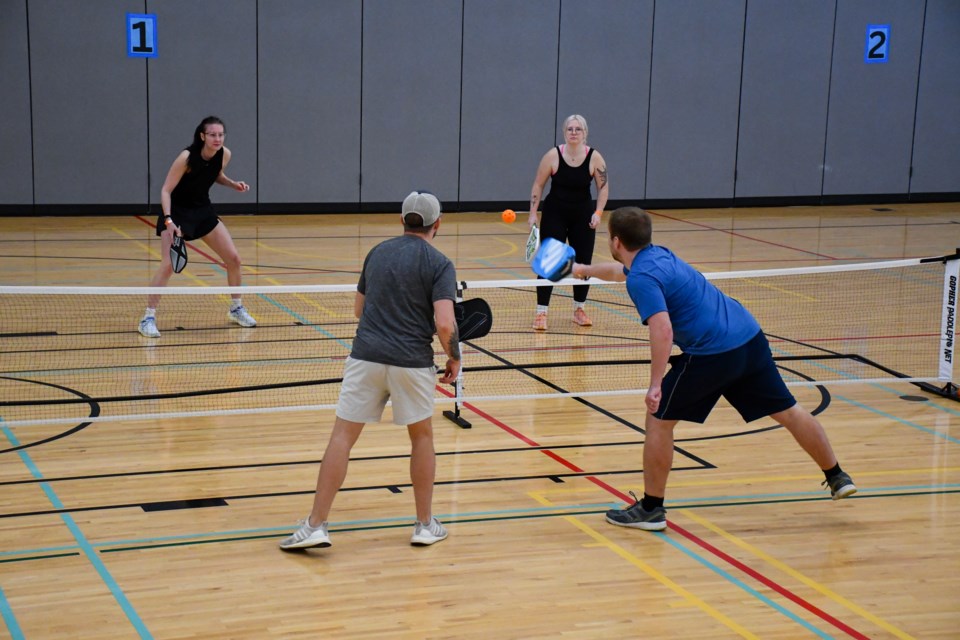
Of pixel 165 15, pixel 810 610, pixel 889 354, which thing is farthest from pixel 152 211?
pixel 810 610

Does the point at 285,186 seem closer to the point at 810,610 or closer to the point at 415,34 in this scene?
the point at 415,34

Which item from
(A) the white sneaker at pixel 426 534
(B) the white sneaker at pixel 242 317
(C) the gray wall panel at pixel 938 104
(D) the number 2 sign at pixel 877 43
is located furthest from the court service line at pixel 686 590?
(C) the gray wall panel at pixel 938 104

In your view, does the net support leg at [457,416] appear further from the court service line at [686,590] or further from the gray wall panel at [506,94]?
the gray wall panel at [506,94]

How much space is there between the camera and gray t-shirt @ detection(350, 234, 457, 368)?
19.5 ft

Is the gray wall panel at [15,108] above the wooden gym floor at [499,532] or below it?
above

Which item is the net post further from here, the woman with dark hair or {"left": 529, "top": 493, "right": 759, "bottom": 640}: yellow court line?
the woman with dark hair

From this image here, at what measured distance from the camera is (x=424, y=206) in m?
5.98

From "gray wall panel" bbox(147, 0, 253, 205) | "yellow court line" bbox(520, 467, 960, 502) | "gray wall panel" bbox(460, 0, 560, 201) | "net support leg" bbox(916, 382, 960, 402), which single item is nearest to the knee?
"yellow court line" bbox(520, 467, 960, 502)

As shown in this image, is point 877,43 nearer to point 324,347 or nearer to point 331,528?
point 324,347

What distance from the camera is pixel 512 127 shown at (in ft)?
66.9

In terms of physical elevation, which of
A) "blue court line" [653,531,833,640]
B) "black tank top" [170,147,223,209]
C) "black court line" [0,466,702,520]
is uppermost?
"black tank top" [170,147,223,209]

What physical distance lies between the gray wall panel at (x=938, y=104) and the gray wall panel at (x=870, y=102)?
0.20 metres

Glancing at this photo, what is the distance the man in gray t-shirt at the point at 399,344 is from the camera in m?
5.93

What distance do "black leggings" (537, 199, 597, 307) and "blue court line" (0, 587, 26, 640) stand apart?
6.85m
